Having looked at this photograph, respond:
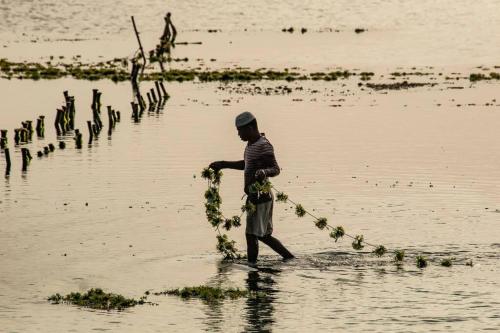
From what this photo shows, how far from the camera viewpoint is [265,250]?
2181 centimetres

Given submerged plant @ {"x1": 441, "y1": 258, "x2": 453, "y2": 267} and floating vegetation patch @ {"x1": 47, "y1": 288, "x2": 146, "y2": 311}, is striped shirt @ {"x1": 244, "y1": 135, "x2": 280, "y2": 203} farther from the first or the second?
submerged plant @ {"x1": 441, "y1": 258, "x2": 453, "y2": 267}

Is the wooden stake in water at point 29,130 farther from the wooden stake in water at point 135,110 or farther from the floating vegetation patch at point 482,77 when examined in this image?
the floating vegetation patch at point 482,77

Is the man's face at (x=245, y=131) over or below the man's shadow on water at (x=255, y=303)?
over

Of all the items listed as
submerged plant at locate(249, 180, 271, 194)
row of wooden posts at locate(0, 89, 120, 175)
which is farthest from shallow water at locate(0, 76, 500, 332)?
submerged plant at locate(249, 180, 271, 194)

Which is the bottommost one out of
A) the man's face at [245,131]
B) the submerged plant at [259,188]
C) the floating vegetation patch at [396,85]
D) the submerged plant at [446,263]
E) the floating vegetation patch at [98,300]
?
the floating vegetation patch at [98,300]

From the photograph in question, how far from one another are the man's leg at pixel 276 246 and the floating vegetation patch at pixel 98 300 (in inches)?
101

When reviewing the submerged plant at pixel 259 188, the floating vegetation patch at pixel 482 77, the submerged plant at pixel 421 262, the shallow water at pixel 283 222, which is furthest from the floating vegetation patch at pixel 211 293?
the floating vegetation patch at pixel 482 77

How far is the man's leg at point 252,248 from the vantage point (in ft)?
65.4

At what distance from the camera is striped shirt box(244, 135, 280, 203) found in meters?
19.3

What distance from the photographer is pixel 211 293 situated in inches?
717

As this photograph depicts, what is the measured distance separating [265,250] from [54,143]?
53.8 feet

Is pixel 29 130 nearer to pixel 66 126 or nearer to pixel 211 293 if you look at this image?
pixel 66 126

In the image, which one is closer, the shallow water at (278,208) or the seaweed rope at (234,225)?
the shallow water at (278,208)

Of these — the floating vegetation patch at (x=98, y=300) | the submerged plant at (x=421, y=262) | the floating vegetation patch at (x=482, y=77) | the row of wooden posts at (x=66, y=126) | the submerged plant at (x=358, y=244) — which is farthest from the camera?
the floating vegetation patch at (x=482, y=77)
